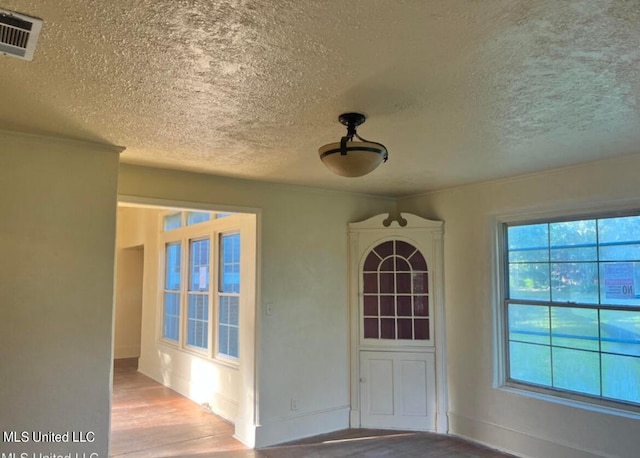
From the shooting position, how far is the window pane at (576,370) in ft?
11.9

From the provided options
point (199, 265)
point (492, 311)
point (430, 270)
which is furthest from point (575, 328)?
point (199, 265)

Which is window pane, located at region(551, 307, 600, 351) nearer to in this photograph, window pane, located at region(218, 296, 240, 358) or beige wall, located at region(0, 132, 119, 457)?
window pane, located at region(218, 296, 240, 358)

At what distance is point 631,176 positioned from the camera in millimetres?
3406

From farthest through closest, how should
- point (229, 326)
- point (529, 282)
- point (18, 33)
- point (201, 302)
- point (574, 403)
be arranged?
point (201, 302) → point (229, 326) → point (529, 282) → point (574, 403) → point (18, 33)

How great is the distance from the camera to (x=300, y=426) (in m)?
4.46

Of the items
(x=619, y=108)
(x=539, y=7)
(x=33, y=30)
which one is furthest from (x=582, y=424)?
(x=33, y=30)

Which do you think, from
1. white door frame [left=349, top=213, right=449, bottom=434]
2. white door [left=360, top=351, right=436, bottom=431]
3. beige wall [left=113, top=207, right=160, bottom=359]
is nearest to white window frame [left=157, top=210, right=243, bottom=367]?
white door frame [left=349, top=213, right=449, bottom=434]

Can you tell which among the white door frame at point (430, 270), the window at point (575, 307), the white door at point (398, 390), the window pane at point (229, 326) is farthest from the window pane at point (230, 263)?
the window at point (575, 307)

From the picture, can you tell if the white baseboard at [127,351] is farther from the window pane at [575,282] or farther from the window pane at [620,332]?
the window pane at [620,332]

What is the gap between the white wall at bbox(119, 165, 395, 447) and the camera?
427 centimetres

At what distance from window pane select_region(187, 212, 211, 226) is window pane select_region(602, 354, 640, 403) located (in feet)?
14.4

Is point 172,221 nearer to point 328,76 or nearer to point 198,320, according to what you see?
point 198,320

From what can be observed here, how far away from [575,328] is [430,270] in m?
1.47

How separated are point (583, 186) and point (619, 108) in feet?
4.64
